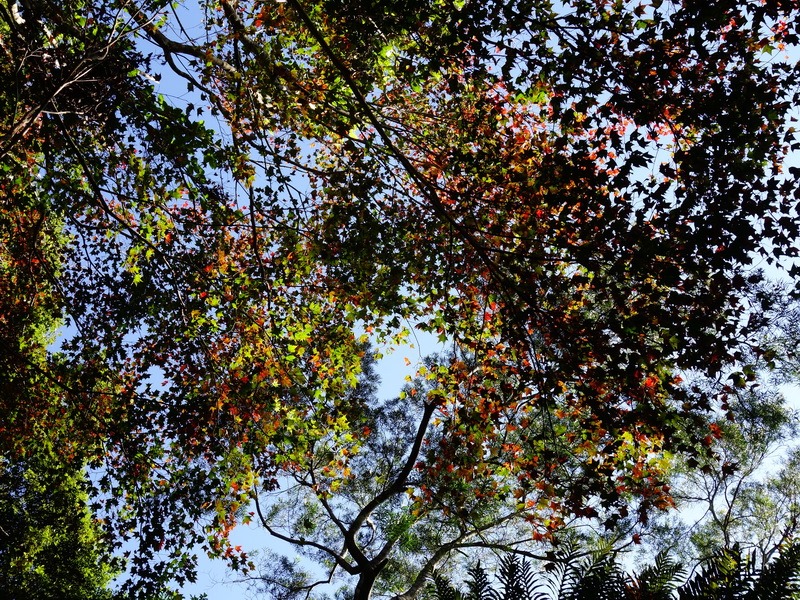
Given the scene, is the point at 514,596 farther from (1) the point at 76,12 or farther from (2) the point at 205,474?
(1) the point at 76,12

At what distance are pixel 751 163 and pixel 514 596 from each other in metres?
4.38

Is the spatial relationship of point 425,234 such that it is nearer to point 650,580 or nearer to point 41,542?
point 650,580

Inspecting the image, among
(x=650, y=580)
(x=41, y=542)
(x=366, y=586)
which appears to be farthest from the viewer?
(x=41, y=542)

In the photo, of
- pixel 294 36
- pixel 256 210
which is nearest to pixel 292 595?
pixel 256 210

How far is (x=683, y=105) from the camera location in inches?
232

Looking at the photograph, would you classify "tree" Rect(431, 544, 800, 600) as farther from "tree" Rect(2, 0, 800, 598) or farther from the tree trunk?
the tree trunk

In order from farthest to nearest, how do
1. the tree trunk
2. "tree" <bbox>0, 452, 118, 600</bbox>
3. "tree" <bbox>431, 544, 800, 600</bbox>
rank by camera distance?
1. "tree" <bbox>0, 452, 118, 600</bbox>
2. the tree trunk
3. "tree" <bbox>431, 544, 800, 600</bbox>

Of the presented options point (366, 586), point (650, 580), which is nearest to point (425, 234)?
point (650, 580)

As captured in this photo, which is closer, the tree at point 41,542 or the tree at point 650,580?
the tree at point 650,580

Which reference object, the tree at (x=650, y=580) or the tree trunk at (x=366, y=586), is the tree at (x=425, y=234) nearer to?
the tree at (x=650, y=580)

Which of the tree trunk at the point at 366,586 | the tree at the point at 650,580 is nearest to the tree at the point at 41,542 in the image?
the tree trunk at the point at 366,586

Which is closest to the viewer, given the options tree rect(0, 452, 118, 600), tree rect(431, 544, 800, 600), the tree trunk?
tree rect(431, 544, 800, 600)

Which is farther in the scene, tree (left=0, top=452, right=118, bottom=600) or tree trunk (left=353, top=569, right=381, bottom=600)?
tree (left=0, top=452, right=118, bottom=600)

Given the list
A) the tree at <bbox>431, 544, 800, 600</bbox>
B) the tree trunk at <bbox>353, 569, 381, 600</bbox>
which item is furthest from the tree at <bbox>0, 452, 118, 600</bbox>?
the tree at <bbox>431, 544, 800, 600</bbox>
